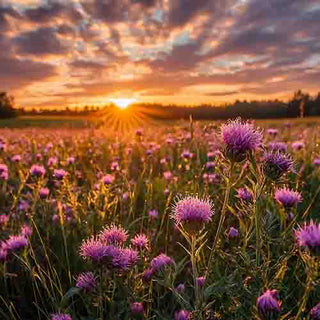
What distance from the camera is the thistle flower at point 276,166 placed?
1.58 meters

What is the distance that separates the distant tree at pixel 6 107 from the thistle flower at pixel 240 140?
221 ft

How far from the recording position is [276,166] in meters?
1.58

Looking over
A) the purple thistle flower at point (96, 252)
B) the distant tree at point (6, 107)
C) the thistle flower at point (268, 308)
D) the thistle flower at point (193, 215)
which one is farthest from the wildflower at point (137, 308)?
the distant tree at point (6, 107)

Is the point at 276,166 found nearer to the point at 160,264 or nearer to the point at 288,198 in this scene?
the point at 288,198

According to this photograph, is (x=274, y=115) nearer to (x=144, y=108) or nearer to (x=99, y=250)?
(x=144, y=108)

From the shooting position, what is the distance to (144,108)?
60438 mm

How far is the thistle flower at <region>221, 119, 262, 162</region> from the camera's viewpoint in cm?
148

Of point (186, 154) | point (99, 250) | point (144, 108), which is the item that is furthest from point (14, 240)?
point (144, 108)

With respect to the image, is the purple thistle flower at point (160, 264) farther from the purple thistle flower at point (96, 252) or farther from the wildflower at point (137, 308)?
the purple thistle flower at point (96, 252)

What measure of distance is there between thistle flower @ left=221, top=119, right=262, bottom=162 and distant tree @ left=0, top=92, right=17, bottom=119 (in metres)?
67.5

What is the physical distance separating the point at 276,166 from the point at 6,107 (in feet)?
226

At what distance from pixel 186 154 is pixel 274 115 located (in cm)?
4939

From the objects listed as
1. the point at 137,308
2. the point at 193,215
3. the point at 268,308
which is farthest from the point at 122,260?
the point at 268,308

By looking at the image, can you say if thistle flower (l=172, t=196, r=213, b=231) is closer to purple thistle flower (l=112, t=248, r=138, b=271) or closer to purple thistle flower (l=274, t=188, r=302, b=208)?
purple thistle flower (l=112, t=248, r=138, b=271)
